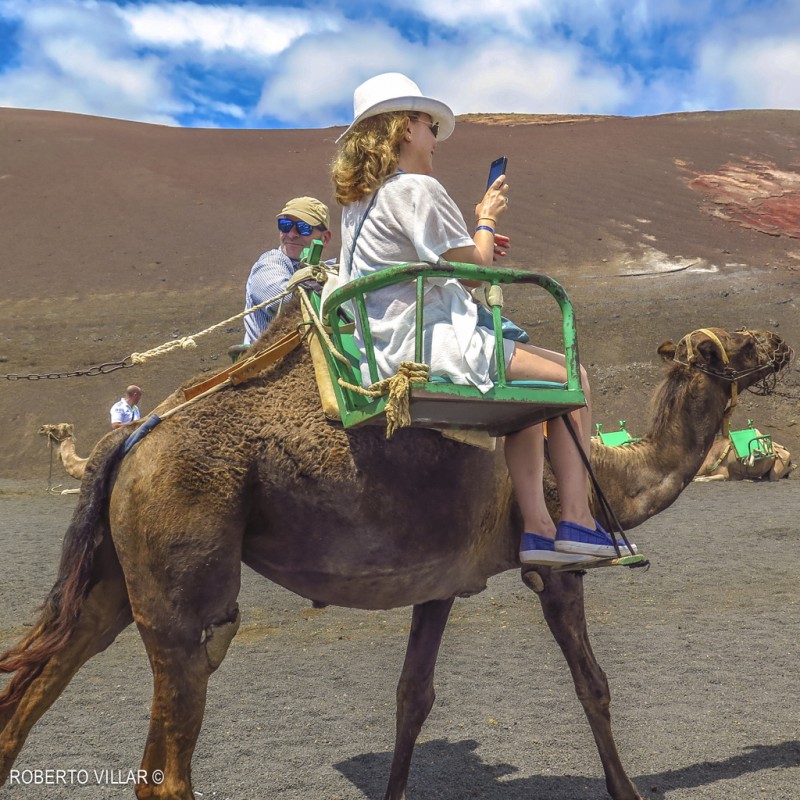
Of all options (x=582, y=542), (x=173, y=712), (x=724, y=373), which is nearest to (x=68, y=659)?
(x=173, y=712)

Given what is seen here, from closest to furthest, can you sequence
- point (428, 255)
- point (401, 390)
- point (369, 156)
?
point (401, 390) → point (428, 255) → point (369, 156)

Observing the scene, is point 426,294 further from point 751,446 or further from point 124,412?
point 751,446

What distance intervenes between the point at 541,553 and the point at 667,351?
175 cm

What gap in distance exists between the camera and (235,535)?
385 centimetres

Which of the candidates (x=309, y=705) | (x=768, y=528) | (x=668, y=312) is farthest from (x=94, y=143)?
(x=309, y=705)

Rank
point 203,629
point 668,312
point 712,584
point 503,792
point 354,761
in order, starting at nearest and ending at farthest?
point 203,629 → point 503,792 → point 354,761 → point 712,584 → point 668,312

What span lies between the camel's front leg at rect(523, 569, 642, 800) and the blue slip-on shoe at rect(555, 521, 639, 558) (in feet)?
1.39

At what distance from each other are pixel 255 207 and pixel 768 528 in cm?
2837

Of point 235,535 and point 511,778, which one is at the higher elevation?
point 235,535

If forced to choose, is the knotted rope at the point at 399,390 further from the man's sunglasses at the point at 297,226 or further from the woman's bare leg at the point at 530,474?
the man's sunglasses at the point at 297,226

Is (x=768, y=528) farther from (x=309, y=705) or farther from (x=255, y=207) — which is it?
(x=255, y=207)

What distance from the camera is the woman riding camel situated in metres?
3.75

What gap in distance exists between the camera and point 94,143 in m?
45.4

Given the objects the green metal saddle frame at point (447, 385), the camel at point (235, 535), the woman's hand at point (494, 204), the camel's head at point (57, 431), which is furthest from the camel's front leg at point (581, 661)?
the camel's head at point (57, 431)
